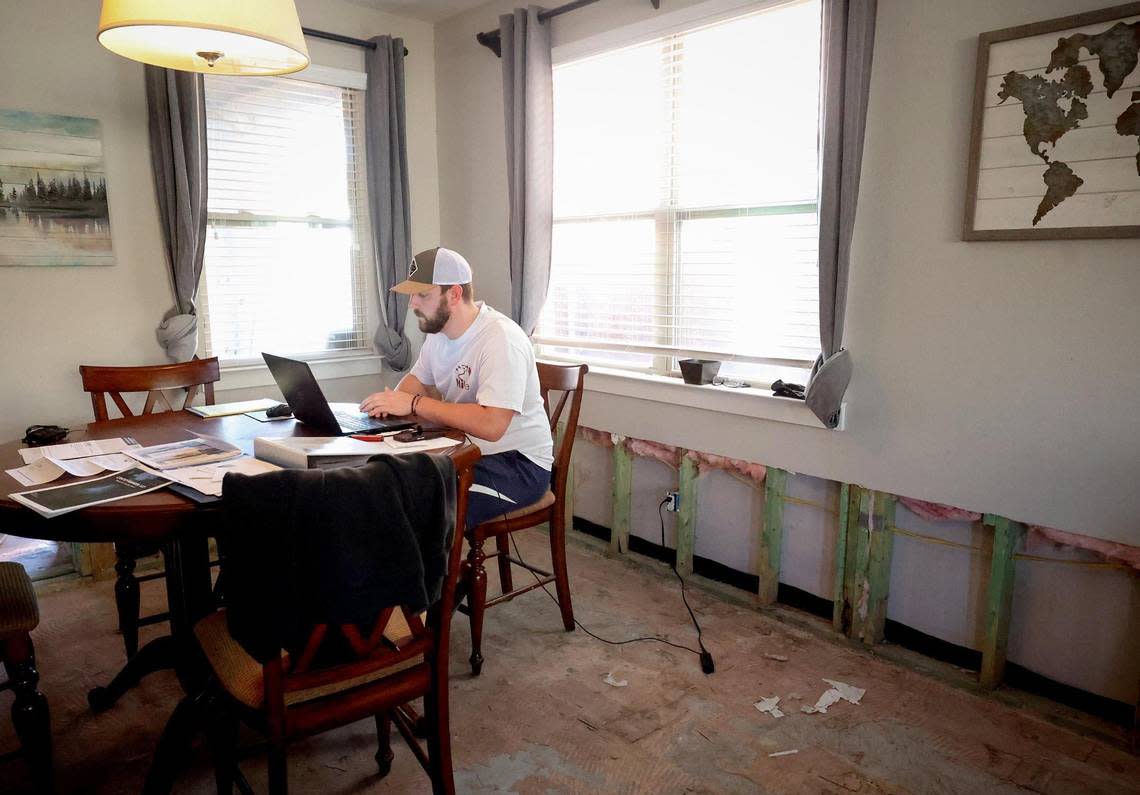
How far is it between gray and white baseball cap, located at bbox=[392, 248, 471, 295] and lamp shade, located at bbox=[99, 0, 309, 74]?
27.6 inches

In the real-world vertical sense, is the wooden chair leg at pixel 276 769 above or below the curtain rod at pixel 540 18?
below

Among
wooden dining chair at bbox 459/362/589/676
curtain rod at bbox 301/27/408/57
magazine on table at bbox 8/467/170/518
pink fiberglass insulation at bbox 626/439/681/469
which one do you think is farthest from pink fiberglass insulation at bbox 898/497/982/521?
curtain rod at bbox 301/27/408/57

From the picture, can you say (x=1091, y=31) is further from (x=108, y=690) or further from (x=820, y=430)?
(x=108, y=690)

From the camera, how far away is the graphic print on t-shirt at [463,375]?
244cm

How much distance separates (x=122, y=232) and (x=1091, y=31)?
3.53 metres

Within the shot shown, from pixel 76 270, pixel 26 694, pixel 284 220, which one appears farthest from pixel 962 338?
pixel 76 270

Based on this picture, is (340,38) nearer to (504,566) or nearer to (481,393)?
(481,393)

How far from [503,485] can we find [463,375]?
0.39m

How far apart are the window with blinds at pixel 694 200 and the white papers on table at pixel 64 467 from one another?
2056 millimetres

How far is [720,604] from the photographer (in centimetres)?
289

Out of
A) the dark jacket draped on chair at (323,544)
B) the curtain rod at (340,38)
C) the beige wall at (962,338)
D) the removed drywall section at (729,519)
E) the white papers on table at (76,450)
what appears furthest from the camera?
the curtain rod at (340,38)

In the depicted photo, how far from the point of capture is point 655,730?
2092mm

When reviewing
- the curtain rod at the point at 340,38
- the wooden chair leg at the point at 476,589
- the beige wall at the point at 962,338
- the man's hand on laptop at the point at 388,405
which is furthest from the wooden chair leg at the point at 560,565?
the curtain rod at the point at 340,38

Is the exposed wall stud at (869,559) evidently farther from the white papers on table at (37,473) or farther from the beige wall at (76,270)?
the beige wall at (76,270)
